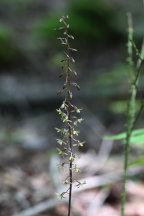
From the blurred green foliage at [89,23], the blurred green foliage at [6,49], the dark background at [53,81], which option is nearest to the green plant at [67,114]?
the dark background at [53,81]

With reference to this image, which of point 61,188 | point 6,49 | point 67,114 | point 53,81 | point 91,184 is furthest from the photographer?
point 6,49

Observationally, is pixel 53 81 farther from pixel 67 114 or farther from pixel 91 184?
pixel 67 114

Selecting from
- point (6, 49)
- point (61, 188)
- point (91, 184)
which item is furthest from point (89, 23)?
point (61, 188)

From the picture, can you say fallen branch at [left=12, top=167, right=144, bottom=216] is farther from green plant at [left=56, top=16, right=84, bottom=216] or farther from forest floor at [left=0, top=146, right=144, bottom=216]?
green plant at [left=56, top=16, right=84, bottom=216]

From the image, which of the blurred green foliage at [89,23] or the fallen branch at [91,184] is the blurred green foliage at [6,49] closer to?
the blurred green foliage at [89,23]

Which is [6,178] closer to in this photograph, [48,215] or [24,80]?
[48,215]

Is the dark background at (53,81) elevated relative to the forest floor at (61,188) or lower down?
elevated

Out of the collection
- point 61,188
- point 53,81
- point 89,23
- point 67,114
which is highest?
point 89,23

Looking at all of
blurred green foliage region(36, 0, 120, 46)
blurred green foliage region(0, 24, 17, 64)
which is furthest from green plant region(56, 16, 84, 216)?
blurred green foliage region(36, 0, 120, 46)

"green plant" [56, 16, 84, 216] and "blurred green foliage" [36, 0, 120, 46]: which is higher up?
"blurred green foliage" [36, 0, 120, 46]

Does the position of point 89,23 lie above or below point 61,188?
above

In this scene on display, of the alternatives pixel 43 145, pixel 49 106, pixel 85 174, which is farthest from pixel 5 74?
pixel 85 174
